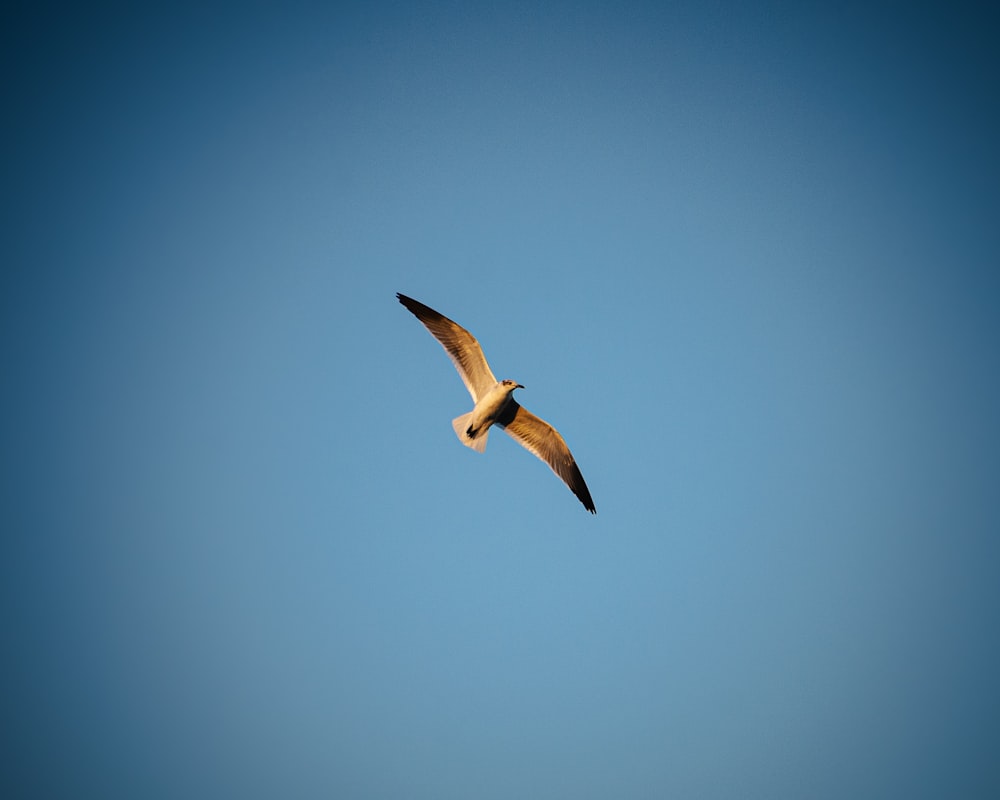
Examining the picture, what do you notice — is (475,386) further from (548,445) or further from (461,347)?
(548,445)

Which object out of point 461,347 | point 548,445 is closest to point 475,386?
point 461,347

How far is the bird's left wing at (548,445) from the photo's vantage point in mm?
10930

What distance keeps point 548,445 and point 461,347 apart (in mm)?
2188

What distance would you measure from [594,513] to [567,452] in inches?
41.4

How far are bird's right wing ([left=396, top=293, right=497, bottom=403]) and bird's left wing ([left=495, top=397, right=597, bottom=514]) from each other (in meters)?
0.77

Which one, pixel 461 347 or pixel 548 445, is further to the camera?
pixel 548 445

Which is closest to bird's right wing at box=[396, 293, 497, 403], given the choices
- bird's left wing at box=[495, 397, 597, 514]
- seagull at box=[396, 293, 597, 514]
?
seagull at box=[396, 293, 597, 514]

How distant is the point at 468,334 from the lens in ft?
33.3

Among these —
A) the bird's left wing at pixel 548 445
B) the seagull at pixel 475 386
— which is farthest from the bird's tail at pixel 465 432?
the bird's left wing at pixel 548 445

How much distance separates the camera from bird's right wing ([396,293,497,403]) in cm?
1020

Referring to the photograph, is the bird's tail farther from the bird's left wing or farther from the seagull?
the bird's left wing

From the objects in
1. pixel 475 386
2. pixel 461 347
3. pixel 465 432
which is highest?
pixel 461 347

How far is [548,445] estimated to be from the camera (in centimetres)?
1114

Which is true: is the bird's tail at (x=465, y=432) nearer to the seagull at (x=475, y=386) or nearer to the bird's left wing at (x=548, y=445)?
the seagull at (x=475, y=386)
